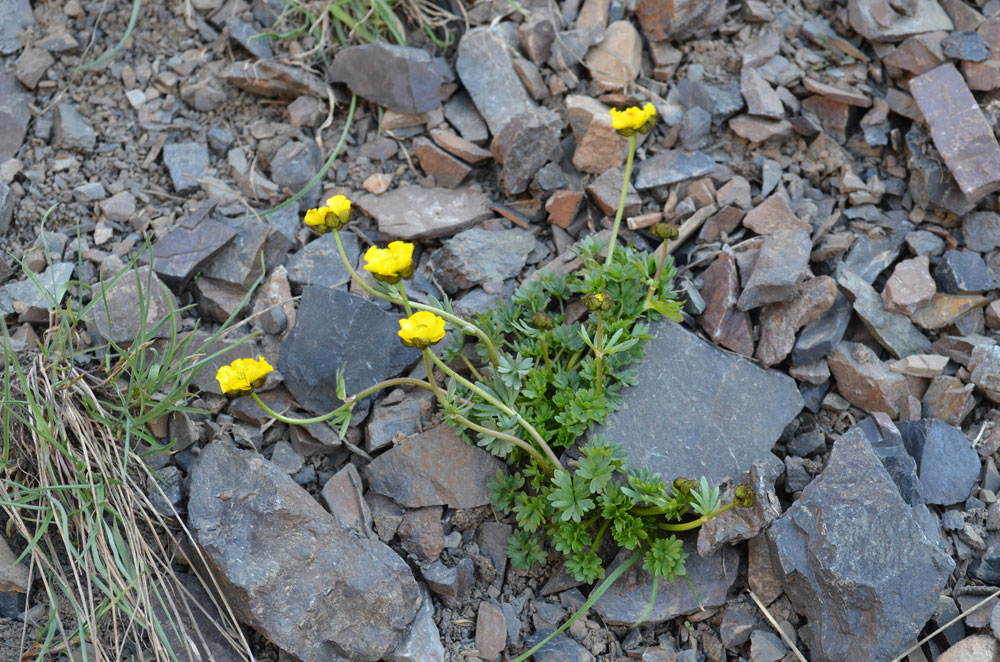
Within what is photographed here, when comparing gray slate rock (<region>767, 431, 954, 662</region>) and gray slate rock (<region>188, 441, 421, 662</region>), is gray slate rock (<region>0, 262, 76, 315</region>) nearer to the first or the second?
gray slate rock (<region>188, 441, 421, 662</region>)

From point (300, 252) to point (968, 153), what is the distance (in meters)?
2.89

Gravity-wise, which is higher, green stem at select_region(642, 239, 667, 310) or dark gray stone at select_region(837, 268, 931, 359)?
green stem at select_region(642, 239, 667, 310)

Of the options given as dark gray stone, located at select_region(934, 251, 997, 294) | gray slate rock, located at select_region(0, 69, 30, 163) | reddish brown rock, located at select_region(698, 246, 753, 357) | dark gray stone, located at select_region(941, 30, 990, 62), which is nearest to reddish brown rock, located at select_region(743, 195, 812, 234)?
reddish brown rock, located at select_region(698, 246, 753, 357)

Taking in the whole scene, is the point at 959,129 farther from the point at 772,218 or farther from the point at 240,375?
the point at 240,375

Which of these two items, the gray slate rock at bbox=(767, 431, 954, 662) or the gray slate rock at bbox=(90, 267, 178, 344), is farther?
the gray slate rock at bbox=(90, 267, 178, 344)

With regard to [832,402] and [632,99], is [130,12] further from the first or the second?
[832,402]

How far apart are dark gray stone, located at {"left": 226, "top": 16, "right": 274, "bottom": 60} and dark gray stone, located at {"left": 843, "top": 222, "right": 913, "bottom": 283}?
284cm

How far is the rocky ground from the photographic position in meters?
2.95

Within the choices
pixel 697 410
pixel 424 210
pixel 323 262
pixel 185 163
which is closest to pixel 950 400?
pixel 697 410

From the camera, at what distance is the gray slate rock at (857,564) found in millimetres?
2801

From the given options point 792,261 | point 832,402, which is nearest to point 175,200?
point 792,261

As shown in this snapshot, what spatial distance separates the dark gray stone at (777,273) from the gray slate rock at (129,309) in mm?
2280

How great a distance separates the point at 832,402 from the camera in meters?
3.41

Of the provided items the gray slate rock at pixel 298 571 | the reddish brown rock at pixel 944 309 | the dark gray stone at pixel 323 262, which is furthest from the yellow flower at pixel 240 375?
the reddish brown rock at pixel 944 309
